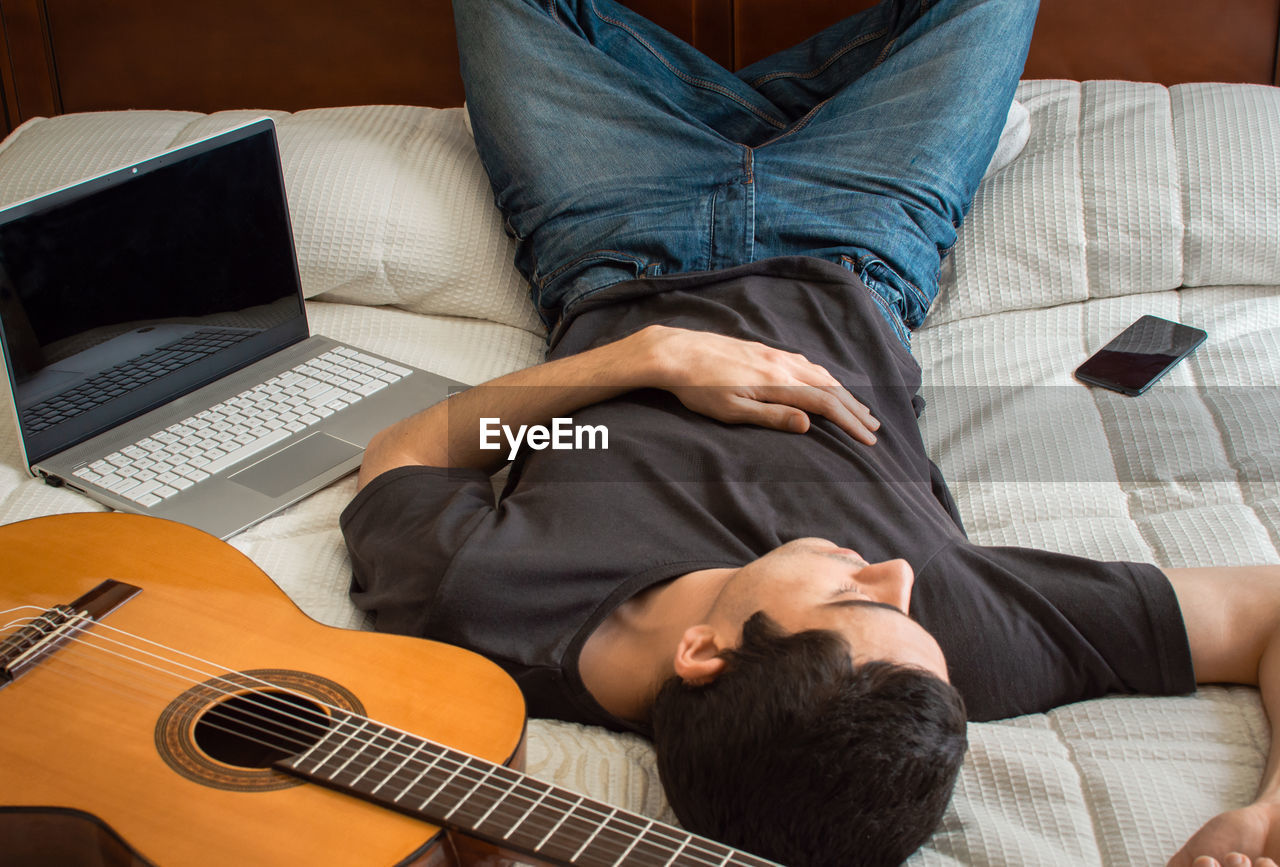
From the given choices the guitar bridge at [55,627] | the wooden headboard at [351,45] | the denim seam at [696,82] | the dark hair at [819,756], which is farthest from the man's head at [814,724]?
the wooden headboard at [351,45]

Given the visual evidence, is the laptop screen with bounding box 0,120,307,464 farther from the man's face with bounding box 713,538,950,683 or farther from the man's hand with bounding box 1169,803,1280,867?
the man's hand with bounding box 1169,803,1280,867

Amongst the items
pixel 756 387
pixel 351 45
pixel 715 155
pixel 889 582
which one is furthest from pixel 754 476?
pixel 351 45

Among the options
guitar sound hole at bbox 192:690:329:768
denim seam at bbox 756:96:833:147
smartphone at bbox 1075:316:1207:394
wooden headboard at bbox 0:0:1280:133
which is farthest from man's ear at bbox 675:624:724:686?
wooden headboard at bbox 0:0:1280:133

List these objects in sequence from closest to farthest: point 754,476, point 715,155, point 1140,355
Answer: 1. point 754,476
2. point 1140,355
3. point 715,155

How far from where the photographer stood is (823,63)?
172cm

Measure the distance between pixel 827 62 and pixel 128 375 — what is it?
1174 mm

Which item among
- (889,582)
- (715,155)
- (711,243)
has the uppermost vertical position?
(715,155)

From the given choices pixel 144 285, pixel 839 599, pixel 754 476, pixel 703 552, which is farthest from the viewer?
pixel 144 285

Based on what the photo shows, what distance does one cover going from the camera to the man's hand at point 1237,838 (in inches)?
29.4

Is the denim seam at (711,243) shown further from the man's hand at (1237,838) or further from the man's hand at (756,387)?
the man's hand at (1237,838)

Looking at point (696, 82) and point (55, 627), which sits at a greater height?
point (696, 82)

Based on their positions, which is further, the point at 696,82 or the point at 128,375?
the point at 696,82

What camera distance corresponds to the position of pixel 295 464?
1285mm

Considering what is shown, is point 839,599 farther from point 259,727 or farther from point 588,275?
point 588,275
